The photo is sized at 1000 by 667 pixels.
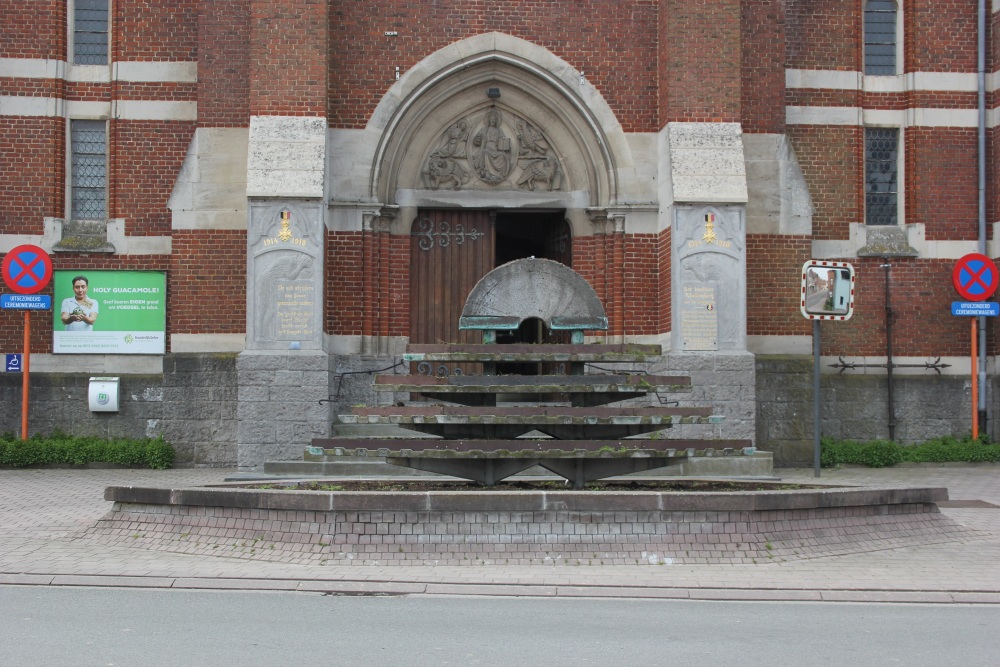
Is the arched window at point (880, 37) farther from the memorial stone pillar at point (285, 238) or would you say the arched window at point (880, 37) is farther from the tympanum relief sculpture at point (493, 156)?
the memorial stone pillar at point (285, 238)

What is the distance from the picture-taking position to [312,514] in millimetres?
10359

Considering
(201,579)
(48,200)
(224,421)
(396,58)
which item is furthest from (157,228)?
(201,579)

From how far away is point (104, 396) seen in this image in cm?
1773

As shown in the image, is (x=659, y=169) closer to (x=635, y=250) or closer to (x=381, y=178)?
→ (x=635, y=250)

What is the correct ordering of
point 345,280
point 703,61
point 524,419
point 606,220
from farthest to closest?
point 606,220 < point 345,280 < point 703,61 < point 524,419

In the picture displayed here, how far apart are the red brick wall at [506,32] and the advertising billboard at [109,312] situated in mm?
3758

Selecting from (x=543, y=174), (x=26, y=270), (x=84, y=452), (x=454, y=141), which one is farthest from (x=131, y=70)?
(x=543, y=174)

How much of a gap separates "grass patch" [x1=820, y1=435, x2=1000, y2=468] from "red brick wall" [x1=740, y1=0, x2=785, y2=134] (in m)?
4.65

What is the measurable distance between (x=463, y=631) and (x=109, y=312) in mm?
12054

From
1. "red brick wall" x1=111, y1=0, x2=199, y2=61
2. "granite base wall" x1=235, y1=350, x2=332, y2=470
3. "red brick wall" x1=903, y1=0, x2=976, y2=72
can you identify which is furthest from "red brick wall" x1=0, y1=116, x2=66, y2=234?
"red brick wall" x1=903, y1=0, x2=976, y2=72

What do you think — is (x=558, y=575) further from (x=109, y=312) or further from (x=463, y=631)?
(x=109, y=312)

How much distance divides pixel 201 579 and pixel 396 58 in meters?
10.1

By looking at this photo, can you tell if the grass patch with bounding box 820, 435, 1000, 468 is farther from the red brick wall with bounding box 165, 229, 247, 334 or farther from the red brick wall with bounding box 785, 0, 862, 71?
the red brick wall with bounding box 165, 229, 247, 334

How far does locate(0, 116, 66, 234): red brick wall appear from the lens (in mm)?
18422
